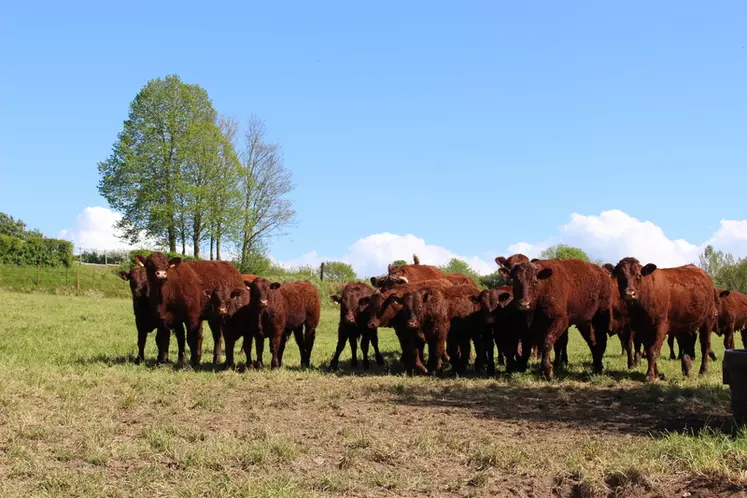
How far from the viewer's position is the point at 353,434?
756 cm

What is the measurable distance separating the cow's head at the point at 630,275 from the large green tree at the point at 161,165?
36.9m

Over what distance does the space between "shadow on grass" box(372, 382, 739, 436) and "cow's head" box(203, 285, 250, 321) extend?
3619 mm

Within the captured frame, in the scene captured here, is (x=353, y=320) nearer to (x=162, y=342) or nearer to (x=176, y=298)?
(x=176, y=298)

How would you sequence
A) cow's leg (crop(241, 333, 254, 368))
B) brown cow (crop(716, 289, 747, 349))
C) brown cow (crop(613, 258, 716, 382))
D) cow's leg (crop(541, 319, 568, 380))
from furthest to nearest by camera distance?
brown cow (crop(716, 289, 747, 349))
cow's leg (crop(241, 333, 254, 368))
brown cow (crop(613, 258, 716, 382))
cow's leg (crop(541, 319, 568, 380))

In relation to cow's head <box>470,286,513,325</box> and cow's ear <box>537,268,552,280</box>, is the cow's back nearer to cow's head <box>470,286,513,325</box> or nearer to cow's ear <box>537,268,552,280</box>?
cow's ear <box>537,268,552,280</box>

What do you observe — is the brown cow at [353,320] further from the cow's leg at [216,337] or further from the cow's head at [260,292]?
the cow's leg at [216,337]

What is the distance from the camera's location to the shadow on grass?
27.6 feet

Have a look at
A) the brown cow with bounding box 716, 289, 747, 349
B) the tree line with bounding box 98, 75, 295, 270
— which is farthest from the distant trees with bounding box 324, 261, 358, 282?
the brown cow with bounding box 716, 289, 747, 349

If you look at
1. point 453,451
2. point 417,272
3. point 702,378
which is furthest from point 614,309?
point 453,451

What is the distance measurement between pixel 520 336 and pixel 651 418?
4584mm

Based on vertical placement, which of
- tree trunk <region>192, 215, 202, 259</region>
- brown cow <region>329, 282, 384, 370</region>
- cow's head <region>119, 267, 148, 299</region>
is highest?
tree trunk <region>192, 215, 202, 259</region>

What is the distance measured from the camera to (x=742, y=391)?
783 centimetres

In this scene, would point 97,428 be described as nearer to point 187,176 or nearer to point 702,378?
point 702,378

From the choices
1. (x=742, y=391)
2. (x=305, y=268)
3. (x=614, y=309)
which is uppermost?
(x=305, y=268)
